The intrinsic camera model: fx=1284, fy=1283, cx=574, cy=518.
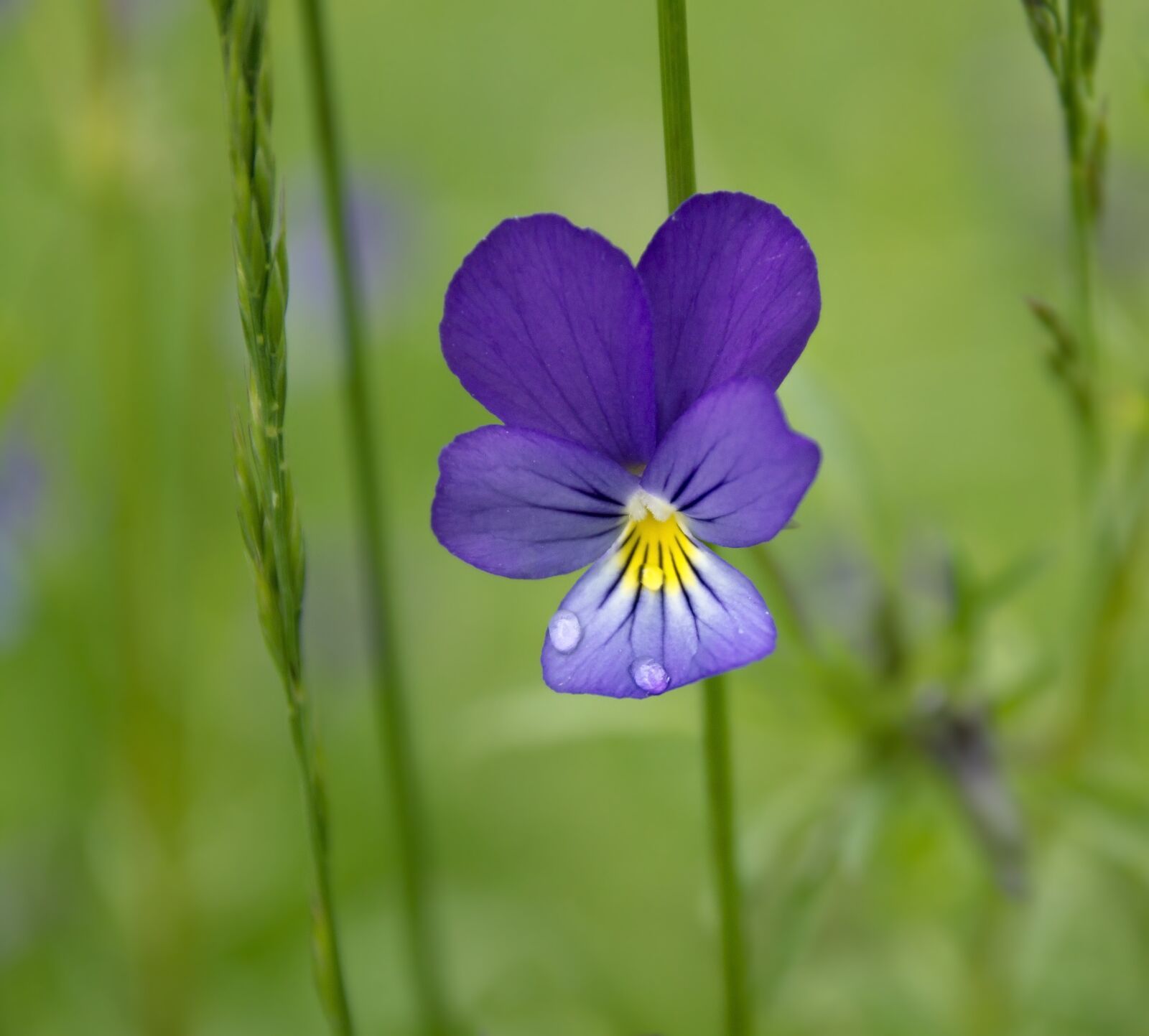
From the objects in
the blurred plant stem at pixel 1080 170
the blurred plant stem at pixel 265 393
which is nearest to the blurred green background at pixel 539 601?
the blurred plant stem at pixel 1080 170

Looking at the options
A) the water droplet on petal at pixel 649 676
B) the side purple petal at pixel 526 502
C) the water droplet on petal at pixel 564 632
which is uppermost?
the side purple petal at pixel 526 502

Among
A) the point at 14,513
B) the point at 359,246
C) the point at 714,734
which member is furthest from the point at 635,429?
the point at 359,246

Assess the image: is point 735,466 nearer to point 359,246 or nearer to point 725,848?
point 725,848

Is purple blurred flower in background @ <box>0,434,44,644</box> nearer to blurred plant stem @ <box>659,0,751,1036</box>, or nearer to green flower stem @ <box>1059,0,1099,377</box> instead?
blurred plant stem @ <box>659,0,751,1036</box>

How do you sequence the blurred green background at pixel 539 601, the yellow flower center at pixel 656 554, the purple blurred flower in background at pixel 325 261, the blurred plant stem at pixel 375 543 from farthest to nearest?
the purple blurred flower in background at pixel 325 261
the blurred green background at pixel 539 601
the blurred plant stem at pixel 375 543
the yellow flower center at pixel 656 554

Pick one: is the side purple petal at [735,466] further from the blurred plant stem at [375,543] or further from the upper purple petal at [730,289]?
the blurred plant stem at [375,543]

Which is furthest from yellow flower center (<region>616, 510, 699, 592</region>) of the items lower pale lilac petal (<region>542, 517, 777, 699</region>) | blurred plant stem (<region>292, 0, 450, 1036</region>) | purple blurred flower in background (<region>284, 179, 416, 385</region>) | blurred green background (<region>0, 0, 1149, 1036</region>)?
purple blurred flower in background (<region>284, 179, 416, 385</region>)
